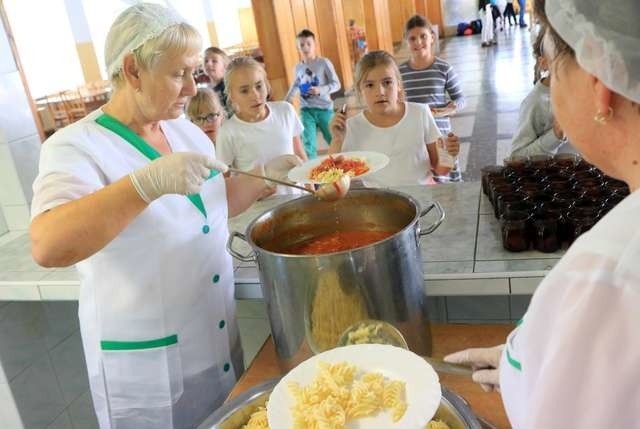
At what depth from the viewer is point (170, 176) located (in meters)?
1.13

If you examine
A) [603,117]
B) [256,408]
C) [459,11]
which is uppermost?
[603,117]

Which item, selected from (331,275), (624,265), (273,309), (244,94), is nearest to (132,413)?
(273,309)

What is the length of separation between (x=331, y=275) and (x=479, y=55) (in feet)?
36.8

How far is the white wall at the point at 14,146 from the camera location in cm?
222

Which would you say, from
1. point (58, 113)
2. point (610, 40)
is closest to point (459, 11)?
point (58, 113)

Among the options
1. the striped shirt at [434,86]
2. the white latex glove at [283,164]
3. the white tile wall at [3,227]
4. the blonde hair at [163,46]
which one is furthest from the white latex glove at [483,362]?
the striped shirt at [434,86]

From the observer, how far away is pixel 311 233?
4.75 ft

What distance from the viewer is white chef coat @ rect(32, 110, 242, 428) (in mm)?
1257

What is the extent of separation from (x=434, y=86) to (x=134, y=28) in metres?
2.32

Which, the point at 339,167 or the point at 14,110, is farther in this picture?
the point at 14,110

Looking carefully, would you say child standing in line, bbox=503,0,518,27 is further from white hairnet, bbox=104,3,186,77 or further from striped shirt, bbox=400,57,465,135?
white hairnet, bbox=104,3,186,77

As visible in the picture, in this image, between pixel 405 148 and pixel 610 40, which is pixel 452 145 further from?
pixel 610 40

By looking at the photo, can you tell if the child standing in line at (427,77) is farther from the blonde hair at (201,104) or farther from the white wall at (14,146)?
the white wall at (14,146)

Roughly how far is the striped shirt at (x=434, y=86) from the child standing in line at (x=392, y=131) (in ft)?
2.63
